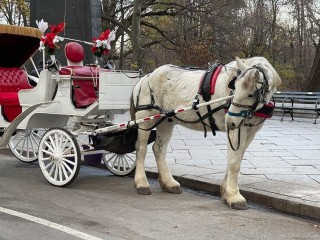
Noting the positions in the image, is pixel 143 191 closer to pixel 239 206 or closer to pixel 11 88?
pixel 239 206

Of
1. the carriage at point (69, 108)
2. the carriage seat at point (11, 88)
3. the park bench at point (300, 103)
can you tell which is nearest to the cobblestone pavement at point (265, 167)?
the carriage at point (69, 108)

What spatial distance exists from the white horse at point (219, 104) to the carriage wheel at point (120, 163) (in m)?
1.09

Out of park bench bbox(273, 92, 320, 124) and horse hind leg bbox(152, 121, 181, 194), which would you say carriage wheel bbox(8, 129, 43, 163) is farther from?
park bench bbox(273, 92, 320, 124)

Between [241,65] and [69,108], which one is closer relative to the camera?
[241,65]

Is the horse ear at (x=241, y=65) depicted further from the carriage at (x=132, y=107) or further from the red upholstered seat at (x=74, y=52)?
the red upholstered seat at (x=74, y=52)

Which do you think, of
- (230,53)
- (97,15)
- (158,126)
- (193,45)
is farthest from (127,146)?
(230,53)

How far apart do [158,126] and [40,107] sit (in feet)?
6.11

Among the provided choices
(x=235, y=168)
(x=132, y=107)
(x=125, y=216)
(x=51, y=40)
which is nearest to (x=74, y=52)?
(x=51, y=40)

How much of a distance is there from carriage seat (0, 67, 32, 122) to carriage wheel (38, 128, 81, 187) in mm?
1227

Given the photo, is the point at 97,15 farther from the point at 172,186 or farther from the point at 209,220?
the point at 209,220

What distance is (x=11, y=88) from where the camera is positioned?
862 centimetres

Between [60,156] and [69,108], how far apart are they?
734 millimetres

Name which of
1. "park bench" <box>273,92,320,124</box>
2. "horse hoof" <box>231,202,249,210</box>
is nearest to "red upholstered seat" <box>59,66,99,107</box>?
"horse hoof" <box>231,202,249,210</box>

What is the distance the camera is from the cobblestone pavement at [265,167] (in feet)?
20.8
